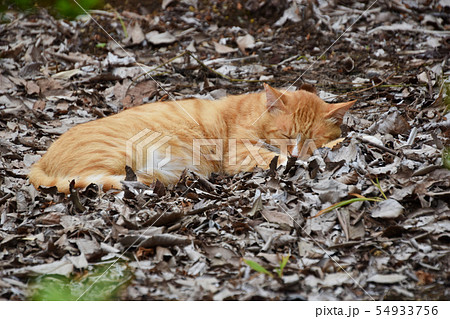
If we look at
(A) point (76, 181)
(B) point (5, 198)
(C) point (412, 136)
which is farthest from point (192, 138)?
(C) point (412, 136)

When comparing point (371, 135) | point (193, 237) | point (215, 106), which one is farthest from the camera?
point (215, 106)

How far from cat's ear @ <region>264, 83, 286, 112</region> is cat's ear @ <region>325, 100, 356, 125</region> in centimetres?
44

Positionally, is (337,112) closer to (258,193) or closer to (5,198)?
(258,193)

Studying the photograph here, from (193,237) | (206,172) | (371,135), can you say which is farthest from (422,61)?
(193,237)

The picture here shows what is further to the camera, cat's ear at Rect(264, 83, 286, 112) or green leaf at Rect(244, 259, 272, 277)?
cat's ear at Rect(264, 83, 286, 112)

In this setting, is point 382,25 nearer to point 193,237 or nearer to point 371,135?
point 371,135

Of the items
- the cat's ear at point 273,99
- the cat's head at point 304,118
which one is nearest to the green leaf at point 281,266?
the cat's head at point 304,118

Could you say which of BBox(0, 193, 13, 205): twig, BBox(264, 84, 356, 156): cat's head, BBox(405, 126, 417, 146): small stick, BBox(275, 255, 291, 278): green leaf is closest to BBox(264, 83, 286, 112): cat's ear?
BBox(264, 84, 356, 156): cat's head

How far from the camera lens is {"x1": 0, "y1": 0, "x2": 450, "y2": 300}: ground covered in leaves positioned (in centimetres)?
260

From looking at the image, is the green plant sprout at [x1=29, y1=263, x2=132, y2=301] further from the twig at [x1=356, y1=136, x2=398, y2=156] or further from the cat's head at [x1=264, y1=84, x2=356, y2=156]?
the cat's head at [x1=264, y1=84, x2=356, y2=156]

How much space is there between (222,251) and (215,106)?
7.59ft

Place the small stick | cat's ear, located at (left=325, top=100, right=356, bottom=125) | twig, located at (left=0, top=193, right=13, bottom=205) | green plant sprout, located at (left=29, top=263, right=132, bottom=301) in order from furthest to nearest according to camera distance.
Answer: cat's ear, located at (left=325, top=100, right=356, bottom=125), the small stick, twig, located at (left=0, top=193, right=13, bottom=205), green plant sprout, located at (left=29, top=263, right=132, bottom=301)

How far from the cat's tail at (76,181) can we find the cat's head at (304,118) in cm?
164

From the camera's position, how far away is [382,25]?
21.7 ft
